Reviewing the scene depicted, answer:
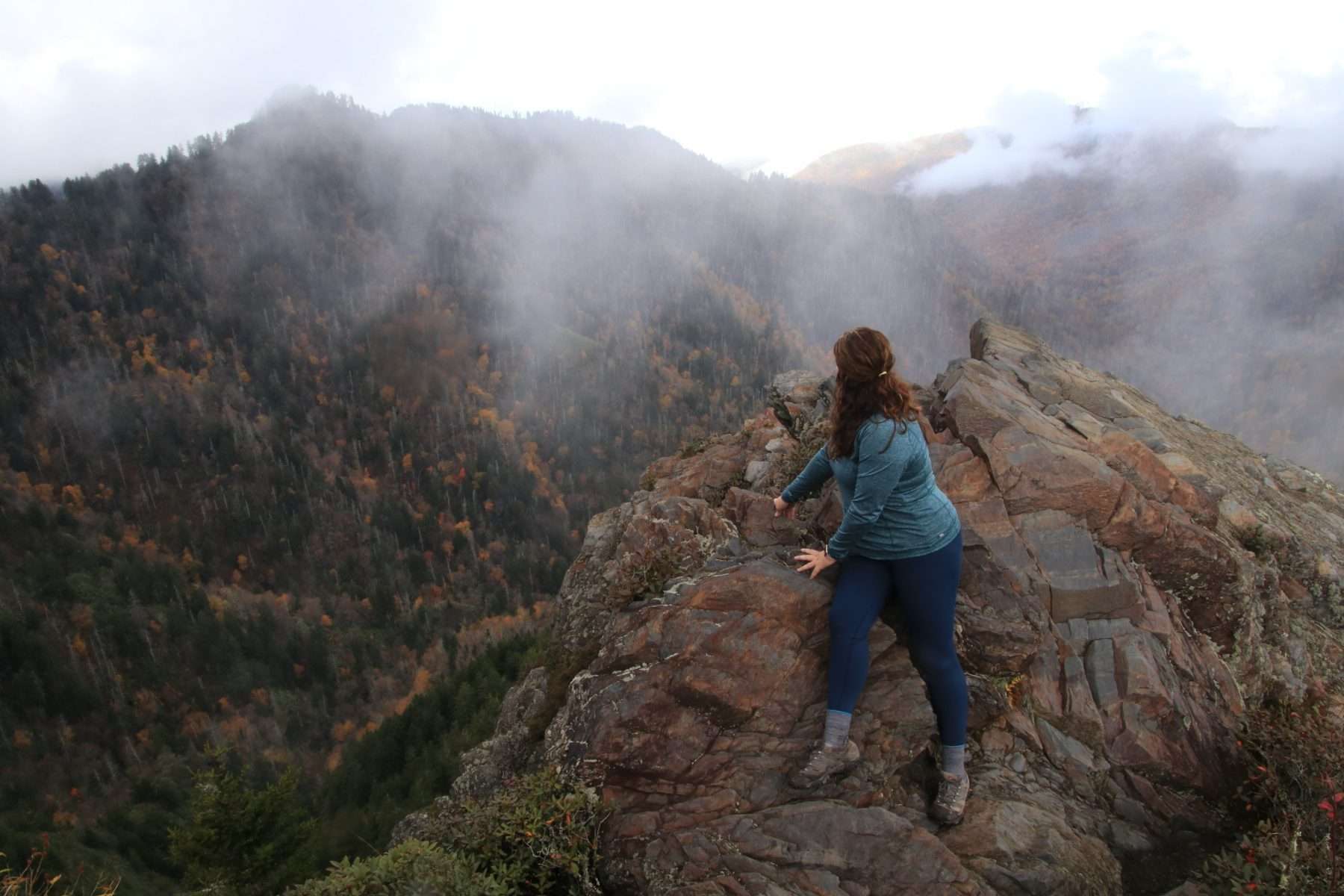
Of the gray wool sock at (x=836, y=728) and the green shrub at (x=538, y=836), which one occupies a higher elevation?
the gray wool sock at (x=836, y=728)

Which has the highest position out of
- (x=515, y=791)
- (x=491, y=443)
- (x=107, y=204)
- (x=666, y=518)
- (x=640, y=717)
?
(x=107, y=204)

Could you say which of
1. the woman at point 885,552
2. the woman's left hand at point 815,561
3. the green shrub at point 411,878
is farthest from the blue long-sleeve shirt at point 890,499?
the green shrub at point 411,878

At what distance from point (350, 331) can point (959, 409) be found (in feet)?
683

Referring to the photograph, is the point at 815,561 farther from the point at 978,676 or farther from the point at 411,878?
the point at 411,878

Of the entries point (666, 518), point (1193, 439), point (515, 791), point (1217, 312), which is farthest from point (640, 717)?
point (1217, 312)

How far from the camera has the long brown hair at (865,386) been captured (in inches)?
192

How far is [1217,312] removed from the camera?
126 metres

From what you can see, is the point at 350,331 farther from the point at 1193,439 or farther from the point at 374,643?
the point at 1193,439

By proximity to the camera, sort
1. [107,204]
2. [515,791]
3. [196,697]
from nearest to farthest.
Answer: [515,791] → [196,697] → [107,204]

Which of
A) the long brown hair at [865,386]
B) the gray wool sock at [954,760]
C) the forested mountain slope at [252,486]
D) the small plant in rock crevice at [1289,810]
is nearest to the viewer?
the small plant in rock crevice at [1289,810]

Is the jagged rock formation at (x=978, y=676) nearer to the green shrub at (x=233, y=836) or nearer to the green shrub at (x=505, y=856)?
the green shrub at (x=505, y=856)

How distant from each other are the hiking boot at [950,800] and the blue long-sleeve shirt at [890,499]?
1778 mm

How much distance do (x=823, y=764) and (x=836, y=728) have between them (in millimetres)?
284

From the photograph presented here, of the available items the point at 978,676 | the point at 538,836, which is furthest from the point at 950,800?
the point at 538,836
